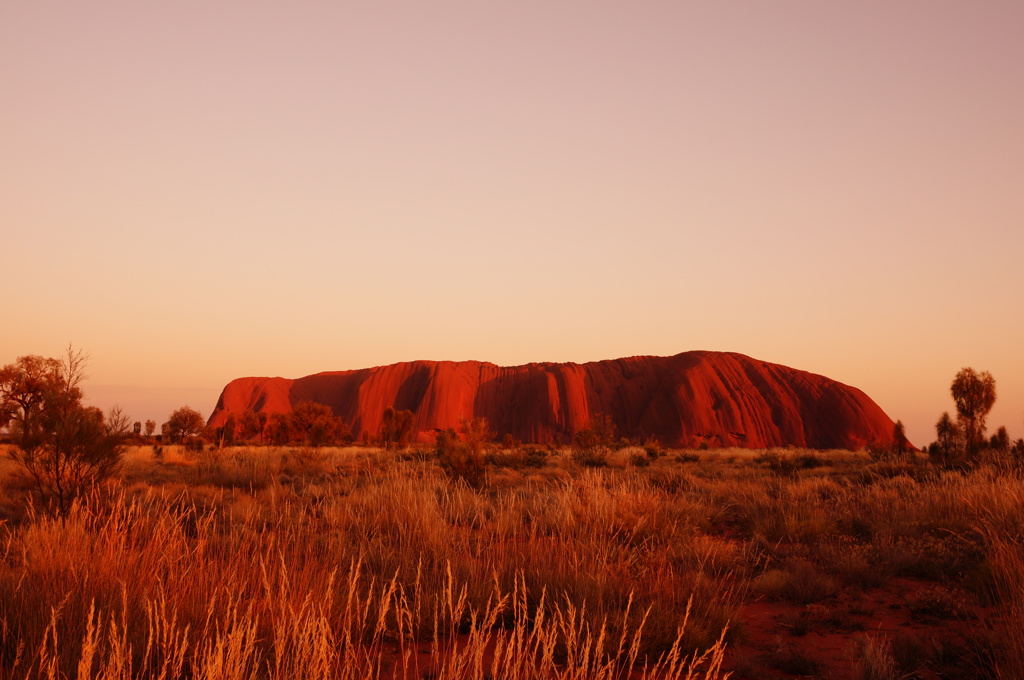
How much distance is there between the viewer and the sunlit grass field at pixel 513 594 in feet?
8.80

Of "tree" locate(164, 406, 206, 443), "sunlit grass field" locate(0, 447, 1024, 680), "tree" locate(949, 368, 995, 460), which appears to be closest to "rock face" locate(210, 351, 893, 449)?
"tree" locate(164, 406, 206, 443)

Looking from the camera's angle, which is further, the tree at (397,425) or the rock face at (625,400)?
the rock face at (625,400)

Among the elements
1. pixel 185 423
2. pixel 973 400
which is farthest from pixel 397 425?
pixel 973 400

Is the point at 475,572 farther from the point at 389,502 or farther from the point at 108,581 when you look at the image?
the point at 389,502

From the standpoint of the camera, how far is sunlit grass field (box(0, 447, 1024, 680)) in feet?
8.80

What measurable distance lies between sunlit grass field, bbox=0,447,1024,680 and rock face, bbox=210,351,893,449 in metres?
56.8

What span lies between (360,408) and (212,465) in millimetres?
69239

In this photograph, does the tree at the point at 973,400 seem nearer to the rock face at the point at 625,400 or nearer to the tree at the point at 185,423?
the rock face at the point at 625,400

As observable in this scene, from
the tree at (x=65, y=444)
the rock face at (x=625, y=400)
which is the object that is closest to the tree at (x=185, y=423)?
the rock face at (x=625, y=400)

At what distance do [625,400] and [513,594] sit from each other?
240 feet

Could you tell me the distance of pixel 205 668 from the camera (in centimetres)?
217

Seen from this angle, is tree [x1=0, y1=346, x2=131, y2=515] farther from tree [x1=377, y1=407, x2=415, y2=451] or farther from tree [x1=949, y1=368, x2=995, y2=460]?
tree [x1=377, y1=407, x2=415, y2=451]

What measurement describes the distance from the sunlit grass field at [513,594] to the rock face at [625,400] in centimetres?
5679

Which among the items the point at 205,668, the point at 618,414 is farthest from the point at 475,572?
the point at 618,414
